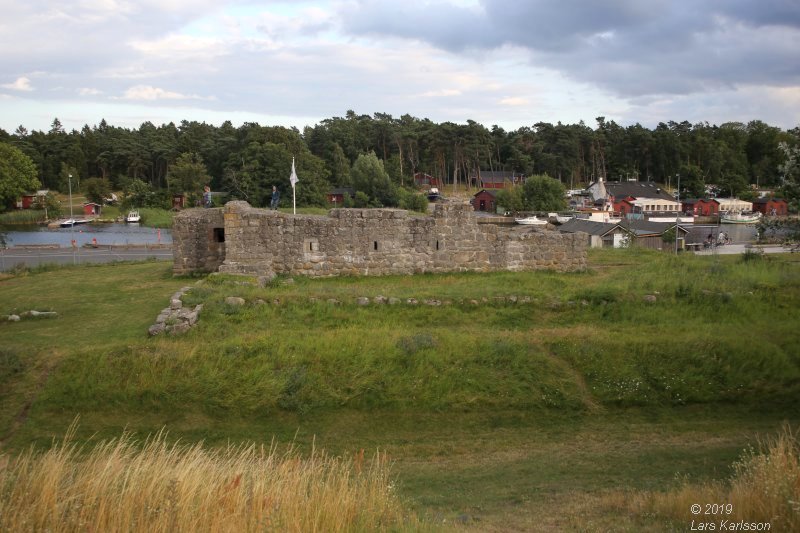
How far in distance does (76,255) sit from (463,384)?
27312mm

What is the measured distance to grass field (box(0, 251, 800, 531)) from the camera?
8969 mm

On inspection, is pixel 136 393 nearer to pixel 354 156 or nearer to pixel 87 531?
pixel 87 531

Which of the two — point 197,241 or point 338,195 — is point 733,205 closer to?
point 338,195

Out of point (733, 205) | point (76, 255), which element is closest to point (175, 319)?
point (76, 255)

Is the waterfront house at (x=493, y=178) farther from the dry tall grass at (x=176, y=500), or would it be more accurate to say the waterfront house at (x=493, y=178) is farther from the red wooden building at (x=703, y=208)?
the dry tall grass at (x=176, y=500)

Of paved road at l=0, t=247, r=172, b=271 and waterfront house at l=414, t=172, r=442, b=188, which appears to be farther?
waterfront house at l=414, t=172, r=442, b=188

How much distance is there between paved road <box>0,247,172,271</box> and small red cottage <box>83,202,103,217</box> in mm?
43749

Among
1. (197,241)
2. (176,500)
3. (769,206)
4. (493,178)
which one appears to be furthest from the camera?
(493,178)

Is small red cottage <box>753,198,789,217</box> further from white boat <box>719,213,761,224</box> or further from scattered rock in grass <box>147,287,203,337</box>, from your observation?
scattered rock in grass <box>147,287,203,337</box>

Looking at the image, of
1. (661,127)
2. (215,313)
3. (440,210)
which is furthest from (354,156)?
(215,313)

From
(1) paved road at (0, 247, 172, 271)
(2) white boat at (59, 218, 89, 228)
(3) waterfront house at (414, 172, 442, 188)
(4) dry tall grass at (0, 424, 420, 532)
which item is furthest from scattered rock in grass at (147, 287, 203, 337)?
(3) waterfront house at (414, 172, 442, 188)

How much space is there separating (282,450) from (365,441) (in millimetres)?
1486

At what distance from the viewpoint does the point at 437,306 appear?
15258 mm

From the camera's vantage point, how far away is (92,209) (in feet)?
249
